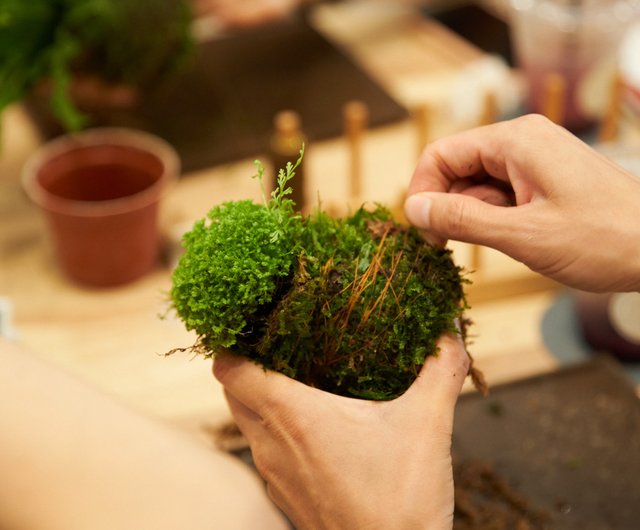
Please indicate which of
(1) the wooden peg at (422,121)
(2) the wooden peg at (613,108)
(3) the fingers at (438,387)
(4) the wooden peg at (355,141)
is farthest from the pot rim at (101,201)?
(2) the wooden peg at (613,108)

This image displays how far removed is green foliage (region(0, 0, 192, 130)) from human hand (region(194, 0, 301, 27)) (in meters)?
0.42

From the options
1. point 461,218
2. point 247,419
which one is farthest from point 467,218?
point 247,419

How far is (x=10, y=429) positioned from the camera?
78cm

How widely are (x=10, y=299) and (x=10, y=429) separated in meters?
0.59

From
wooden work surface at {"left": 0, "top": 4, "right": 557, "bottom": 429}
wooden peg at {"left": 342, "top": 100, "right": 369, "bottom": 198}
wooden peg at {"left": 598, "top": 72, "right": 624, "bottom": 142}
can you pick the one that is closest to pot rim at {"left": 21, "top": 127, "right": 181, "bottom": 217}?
wooden work surface at {"left": 0, "top": 4, "right": 557, "bottom": 429}

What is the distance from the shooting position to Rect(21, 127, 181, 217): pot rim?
120 cm

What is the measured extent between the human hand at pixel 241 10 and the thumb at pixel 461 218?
1356 mm

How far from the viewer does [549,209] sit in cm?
72

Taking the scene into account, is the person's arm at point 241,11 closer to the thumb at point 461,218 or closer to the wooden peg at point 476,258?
the wooden peg at point 476,258

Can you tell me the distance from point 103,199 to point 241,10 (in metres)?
0.83

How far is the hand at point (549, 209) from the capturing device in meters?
0.72

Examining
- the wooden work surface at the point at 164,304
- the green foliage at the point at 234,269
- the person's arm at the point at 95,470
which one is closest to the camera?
the green foliage at the point at 234,269

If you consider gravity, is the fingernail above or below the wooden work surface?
above

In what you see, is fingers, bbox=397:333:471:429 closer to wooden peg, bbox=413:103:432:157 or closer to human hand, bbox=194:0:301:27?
wooden peg, bbox=413:103:432:157
